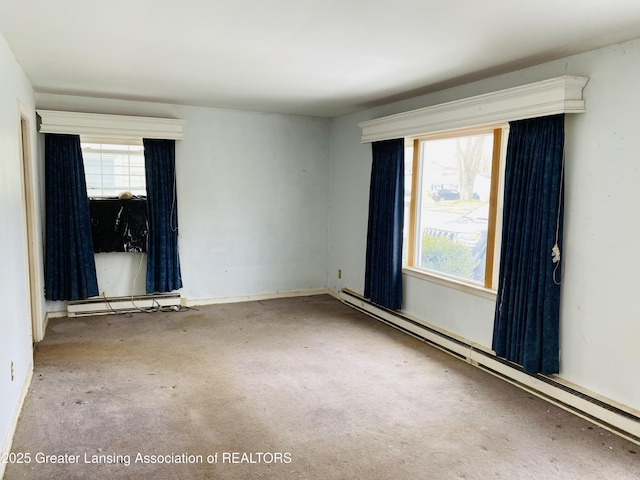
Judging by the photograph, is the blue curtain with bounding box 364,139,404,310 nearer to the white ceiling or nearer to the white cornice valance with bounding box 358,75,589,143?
the white cornice valance with bounding box 358,75,589,143

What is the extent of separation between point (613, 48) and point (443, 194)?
1.84 meters

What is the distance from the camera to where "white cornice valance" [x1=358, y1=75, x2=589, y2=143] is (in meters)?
2.90

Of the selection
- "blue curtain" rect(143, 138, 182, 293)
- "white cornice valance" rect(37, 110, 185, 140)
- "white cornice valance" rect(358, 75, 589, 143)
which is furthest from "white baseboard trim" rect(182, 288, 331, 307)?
"white cornice valance" rect(358, 75, 589, 143)

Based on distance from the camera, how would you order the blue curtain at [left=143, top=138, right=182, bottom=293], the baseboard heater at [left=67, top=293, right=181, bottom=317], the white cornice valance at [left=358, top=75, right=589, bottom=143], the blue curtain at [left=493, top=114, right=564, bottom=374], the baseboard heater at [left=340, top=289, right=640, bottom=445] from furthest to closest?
1. the blue curtain at [left=143, top=138, right=182, bottom=293]
2. the baseboard heater at [left=67, top=293, right=181, bottom=317]
3. the blue curtain at [left=493, top=114, right=564, bottom=374]
4. the white cornice valance at [left=358, top=75, right=589, bottom=143]
5. the baseboard heater at [left=340, top=289, right=640, bottom=445]

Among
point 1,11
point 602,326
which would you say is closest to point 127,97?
point 1,11

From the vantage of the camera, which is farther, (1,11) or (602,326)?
(602,326)

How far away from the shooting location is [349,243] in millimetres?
5723

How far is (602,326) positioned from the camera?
288cm

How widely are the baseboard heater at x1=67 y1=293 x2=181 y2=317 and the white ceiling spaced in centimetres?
225

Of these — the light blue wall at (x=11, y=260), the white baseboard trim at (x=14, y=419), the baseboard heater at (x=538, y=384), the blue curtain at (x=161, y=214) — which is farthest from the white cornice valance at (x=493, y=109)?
the white baseboard trim at (x=14, y=419)

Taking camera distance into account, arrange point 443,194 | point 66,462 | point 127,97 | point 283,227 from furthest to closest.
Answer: point 283,227 → point 127,97 → point 443,194 → point 66,462

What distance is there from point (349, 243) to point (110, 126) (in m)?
2.99

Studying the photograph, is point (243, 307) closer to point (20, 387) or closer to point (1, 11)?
point (20, 387)

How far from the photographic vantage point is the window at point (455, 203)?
3805mm
